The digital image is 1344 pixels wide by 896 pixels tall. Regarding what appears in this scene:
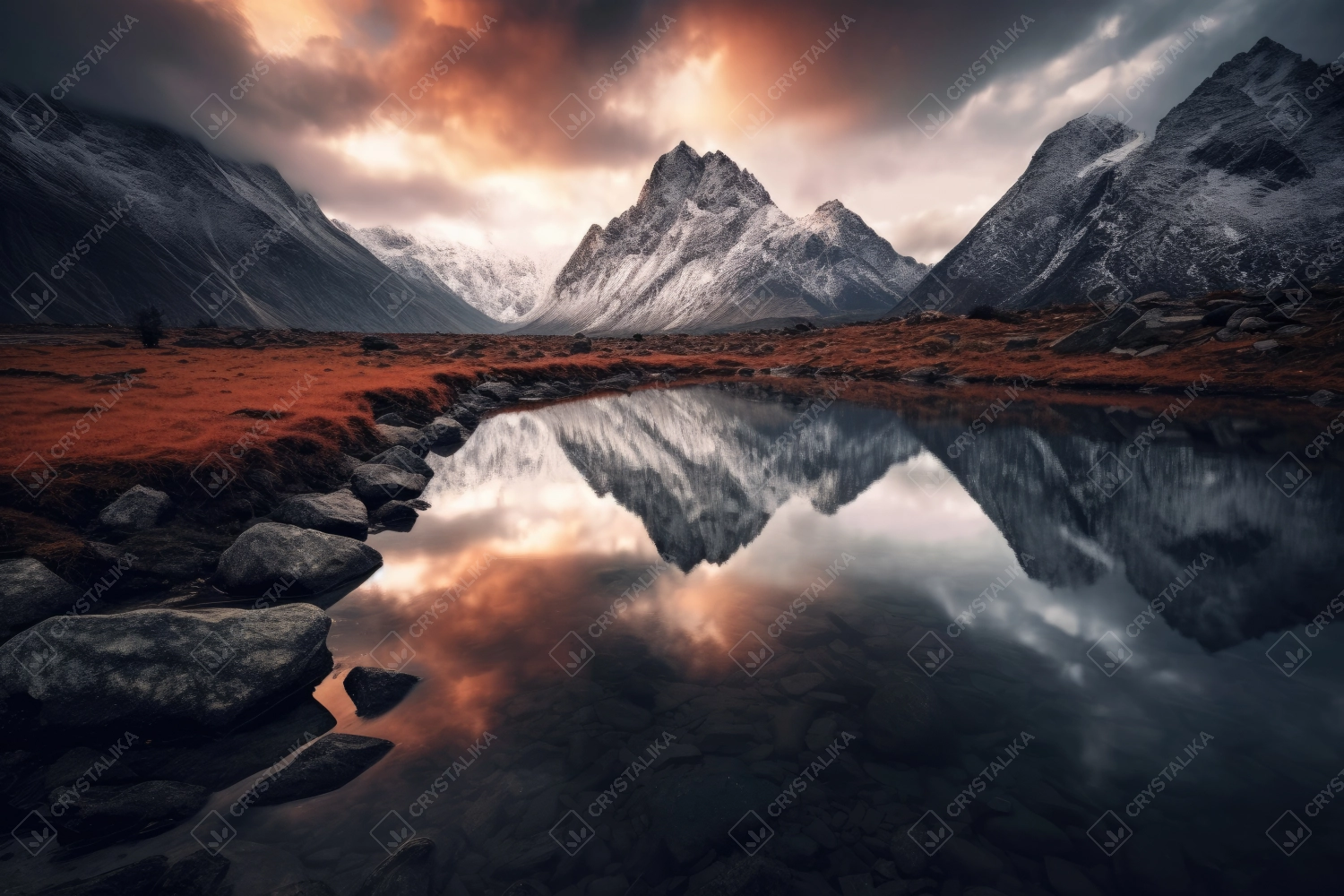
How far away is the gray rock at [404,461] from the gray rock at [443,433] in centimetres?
626

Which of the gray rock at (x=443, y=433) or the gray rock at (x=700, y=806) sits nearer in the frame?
the gray rock at (x=700, y=806)

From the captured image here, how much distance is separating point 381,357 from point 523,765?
2806 inches

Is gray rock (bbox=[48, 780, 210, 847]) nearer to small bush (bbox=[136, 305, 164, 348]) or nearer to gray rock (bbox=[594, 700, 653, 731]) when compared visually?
gray rock (bbox=[594, 700, 653, 731])

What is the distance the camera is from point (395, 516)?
1986 cm

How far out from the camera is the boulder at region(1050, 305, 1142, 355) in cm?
5325

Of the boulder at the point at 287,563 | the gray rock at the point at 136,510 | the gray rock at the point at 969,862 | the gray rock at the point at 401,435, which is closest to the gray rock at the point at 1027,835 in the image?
the gray rock at the point at 969,862

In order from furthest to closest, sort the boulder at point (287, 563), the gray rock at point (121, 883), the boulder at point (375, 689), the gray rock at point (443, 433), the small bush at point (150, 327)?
the small bush at point (150, 327)
the gray rock at point (443, 433)
the boulder at point (287, 563)
the boulder at point (375, 689)
the gray rock at point (121, 883)

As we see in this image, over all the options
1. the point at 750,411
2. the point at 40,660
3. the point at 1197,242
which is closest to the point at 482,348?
the point at 750,411

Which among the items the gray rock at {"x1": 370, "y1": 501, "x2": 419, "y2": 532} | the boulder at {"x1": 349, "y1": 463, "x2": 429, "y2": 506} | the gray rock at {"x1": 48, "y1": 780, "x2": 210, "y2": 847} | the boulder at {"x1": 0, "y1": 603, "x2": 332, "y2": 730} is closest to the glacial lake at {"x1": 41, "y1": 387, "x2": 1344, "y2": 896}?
the gray rock at {"x1": 48, "y1": 780, "x2": 210, "y2": 847}

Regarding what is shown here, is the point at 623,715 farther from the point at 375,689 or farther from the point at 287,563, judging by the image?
the point at 287,563

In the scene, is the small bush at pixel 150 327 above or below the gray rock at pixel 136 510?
above

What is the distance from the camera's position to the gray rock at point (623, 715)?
352 inches

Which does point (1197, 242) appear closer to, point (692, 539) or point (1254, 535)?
point (1254, 535)

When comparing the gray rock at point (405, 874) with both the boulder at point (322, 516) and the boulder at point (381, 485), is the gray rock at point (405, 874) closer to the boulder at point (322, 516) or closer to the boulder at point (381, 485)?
the boulder at point (322, 516)
